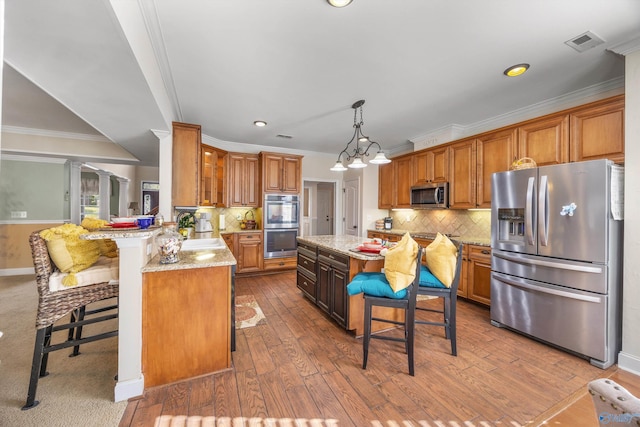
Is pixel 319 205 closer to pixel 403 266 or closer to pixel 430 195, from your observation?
pixel 430 195

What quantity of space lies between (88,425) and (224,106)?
10.8 feet

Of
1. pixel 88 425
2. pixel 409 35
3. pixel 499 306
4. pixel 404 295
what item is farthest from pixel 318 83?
pixel 88 425

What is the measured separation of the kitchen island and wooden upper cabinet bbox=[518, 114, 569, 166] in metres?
2.26

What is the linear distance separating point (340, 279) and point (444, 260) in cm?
102

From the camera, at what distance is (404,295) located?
2.19 meters

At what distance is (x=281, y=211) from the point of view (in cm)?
532

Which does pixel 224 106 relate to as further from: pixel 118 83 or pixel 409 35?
pixel 409 35

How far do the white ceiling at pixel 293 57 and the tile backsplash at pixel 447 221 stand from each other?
4.79 ft

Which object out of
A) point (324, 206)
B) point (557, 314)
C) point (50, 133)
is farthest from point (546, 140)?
point (50, 133)

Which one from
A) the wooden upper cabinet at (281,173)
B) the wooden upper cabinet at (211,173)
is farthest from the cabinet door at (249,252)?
the wooden upper cabinet at (281,173)

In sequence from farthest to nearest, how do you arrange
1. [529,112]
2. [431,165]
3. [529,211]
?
1. [431,165]
2. [529,112]
3. [529,211]

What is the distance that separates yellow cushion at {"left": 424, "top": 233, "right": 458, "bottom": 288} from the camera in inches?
93.0

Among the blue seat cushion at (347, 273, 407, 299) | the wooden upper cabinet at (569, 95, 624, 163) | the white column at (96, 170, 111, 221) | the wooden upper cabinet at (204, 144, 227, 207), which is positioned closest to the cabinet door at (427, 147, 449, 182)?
the wooden upper cabinet at (569, 95, 624, 163)

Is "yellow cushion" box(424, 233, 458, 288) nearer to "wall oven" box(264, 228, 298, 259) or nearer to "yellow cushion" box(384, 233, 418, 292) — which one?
"yellow cushion" box(384, 233, 418, 292)
